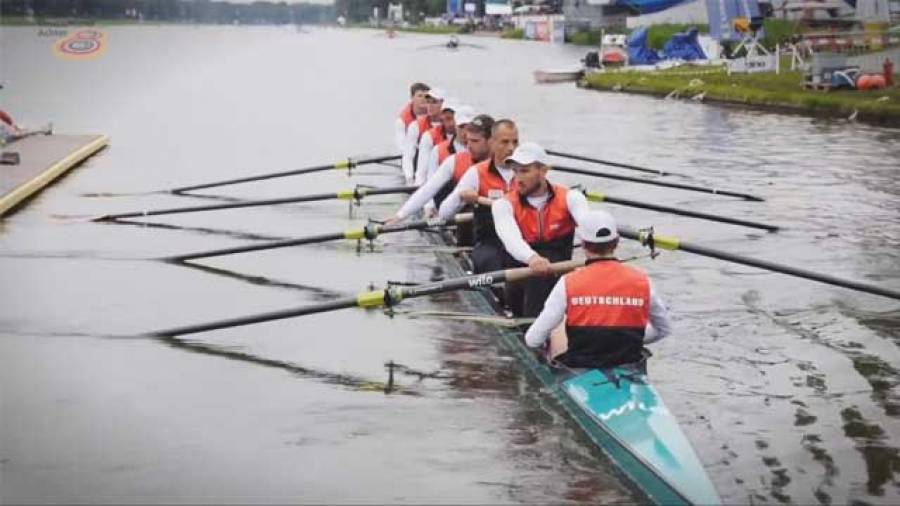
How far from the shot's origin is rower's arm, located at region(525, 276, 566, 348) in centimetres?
893

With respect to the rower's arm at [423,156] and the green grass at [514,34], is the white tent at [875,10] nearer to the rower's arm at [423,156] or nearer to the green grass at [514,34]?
the rower's arm at [423,156]

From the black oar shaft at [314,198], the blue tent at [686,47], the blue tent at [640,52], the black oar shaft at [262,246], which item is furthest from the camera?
the blue tent at [640,52]

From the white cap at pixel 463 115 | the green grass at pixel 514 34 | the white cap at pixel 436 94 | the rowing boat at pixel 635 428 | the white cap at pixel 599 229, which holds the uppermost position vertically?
the green grass at pixel 514 34

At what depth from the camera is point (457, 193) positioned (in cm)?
1290

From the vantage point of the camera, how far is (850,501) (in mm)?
8070

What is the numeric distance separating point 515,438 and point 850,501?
94.7 inches

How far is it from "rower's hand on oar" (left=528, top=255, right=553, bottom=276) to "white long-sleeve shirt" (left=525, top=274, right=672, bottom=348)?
2.57ft

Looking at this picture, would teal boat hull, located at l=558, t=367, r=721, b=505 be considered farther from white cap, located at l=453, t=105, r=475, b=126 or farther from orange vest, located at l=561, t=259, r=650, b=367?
white cap, located at l=453, t=105, r=475, b=126

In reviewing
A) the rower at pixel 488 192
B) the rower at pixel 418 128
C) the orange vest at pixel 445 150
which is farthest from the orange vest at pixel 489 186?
the rower at pixel 418 128

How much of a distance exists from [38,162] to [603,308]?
19.9 metres

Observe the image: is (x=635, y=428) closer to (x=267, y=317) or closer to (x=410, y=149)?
(x=267, y=317)

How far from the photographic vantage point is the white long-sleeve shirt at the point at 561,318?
8961 millimetres

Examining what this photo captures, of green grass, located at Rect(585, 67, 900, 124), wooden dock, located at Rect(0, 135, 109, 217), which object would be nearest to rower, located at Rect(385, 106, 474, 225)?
wooden dock, located at Rect(0, 135, 109, 217)

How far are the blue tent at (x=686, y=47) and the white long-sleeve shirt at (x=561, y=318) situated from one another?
60334 millimetres
